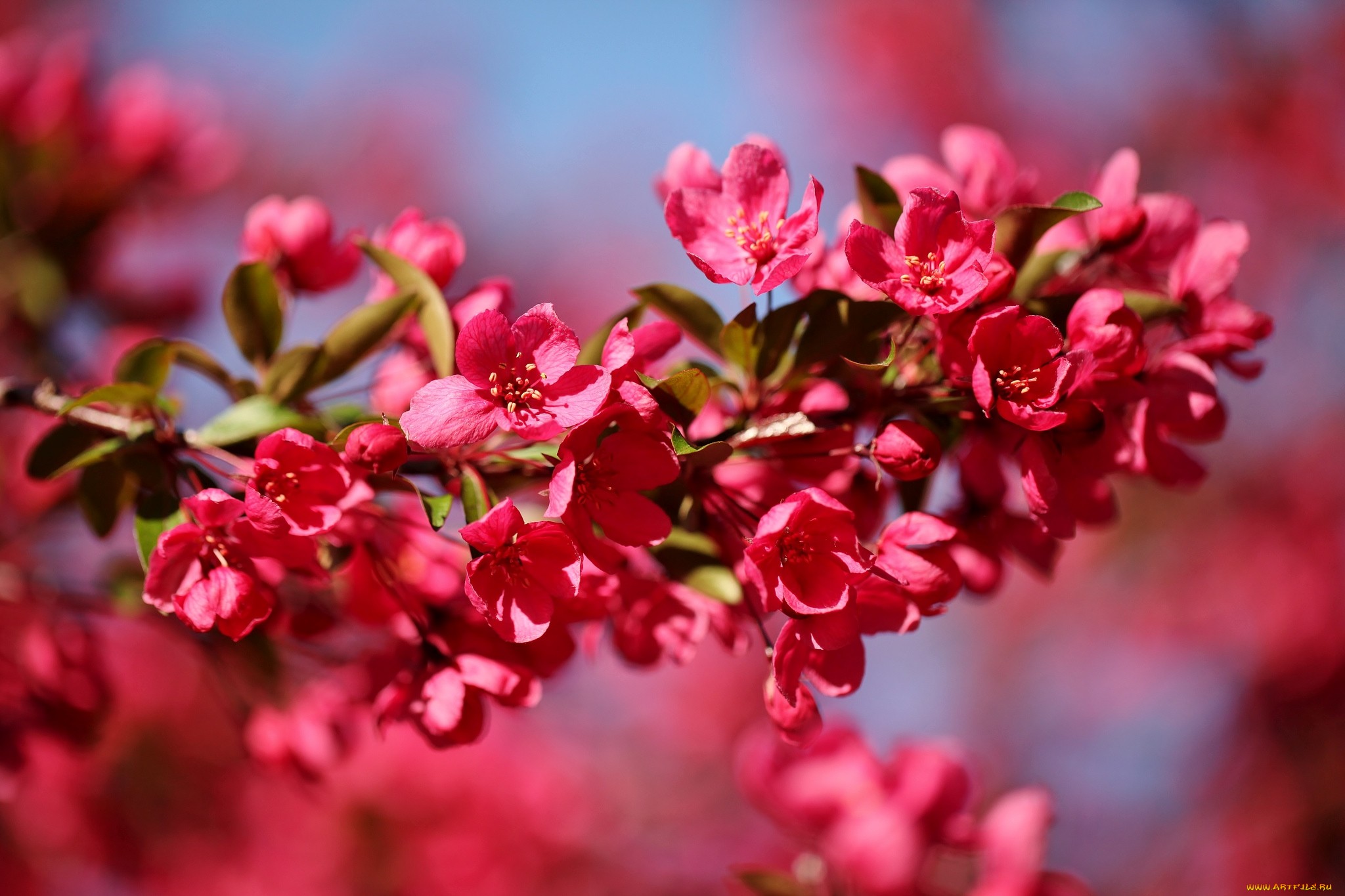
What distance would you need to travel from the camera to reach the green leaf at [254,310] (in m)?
1.31

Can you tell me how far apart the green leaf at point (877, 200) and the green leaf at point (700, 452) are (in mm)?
343

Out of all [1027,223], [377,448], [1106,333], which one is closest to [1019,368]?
[1106,333]

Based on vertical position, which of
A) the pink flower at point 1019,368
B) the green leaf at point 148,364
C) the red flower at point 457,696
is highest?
the pink flower at point 1019,368

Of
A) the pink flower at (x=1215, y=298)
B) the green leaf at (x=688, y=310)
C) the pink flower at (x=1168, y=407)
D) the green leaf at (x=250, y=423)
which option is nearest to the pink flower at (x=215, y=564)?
the green leaf at (x=250, y=423)

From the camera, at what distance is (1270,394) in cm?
504

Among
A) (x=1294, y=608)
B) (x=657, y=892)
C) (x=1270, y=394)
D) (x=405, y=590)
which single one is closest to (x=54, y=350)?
(x=405, y=590)

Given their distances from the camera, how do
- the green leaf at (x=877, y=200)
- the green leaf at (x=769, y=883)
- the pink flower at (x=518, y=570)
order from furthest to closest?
the green leaf at (x=769, y=883), the green leaf at (x=877, y=200), the pink flower at (x=518, y=570)

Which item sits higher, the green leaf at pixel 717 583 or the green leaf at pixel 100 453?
the green leaf at pixel 717 583

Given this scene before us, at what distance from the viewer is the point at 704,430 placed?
1281 millimetres

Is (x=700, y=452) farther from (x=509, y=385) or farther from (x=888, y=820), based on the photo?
(x=888, y=820)

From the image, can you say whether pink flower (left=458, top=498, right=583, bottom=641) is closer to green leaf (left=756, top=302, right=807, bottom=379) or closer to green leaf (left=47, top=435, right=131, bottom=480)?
green leaf (left=756, top=302, right=807, bottom=379)

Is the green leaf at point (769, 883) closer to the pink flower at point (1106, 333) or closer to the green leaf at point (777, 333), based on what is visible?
the green leaf at point (777, 333)

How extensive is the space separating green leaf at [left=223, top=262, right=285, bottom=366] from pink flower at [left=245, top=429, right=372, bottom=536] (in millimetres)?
329

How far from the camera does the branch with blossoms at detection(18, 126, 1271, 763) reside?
103 cm
